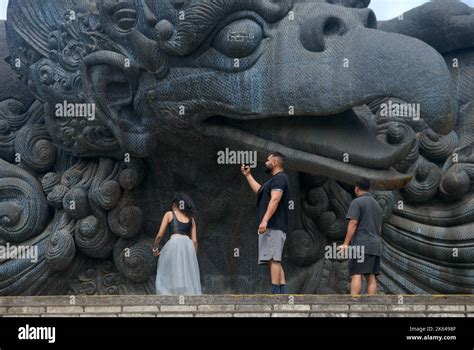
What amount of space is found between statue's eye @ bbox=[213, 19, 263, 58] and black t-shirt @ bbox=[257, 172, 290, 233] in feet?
6.40

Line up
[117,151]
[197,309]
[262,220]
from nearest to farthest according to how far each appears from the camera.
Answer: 1. [197,309]
2. [262,220]
3. [117,151]

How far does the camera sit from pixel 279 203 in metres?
15.9

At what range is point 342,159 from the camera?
57.8 feet

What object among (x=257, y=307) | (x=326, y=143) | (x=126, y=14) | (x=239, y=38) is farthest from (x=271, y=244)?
(x=126, y=14)

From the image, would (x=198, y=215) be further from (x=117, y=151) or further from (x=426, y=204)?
(x=426, y=204)

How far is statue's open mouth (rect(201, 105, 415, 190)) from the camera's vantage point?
17.5m

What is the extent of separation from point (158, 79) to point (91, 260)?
2449 mm

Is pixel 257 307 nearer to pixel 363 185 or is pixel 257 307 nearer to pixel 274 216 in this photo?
pixel 274 216

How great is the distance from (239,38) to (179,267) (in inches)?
96.9

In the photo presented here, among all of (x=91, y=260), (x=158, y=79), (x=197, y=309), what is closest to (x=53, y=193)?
(x=91, y=260)

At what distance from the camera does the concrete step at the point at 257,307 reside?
14148 millimetres

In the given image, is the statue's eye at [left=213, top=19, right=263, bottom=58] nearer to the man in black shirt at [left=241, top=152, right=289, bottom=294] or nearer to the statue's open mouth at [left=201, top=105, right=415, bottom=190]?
the statue's open mouth at [left=201, top=105, right=415, bottom=190]

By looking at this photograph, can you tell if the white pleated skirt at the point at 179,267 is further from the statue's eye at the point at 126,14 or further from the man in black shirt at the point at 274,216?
the statue's eye at the point at 126,14

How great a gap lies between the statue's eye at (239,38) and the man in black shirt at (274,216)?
5.62 feet
